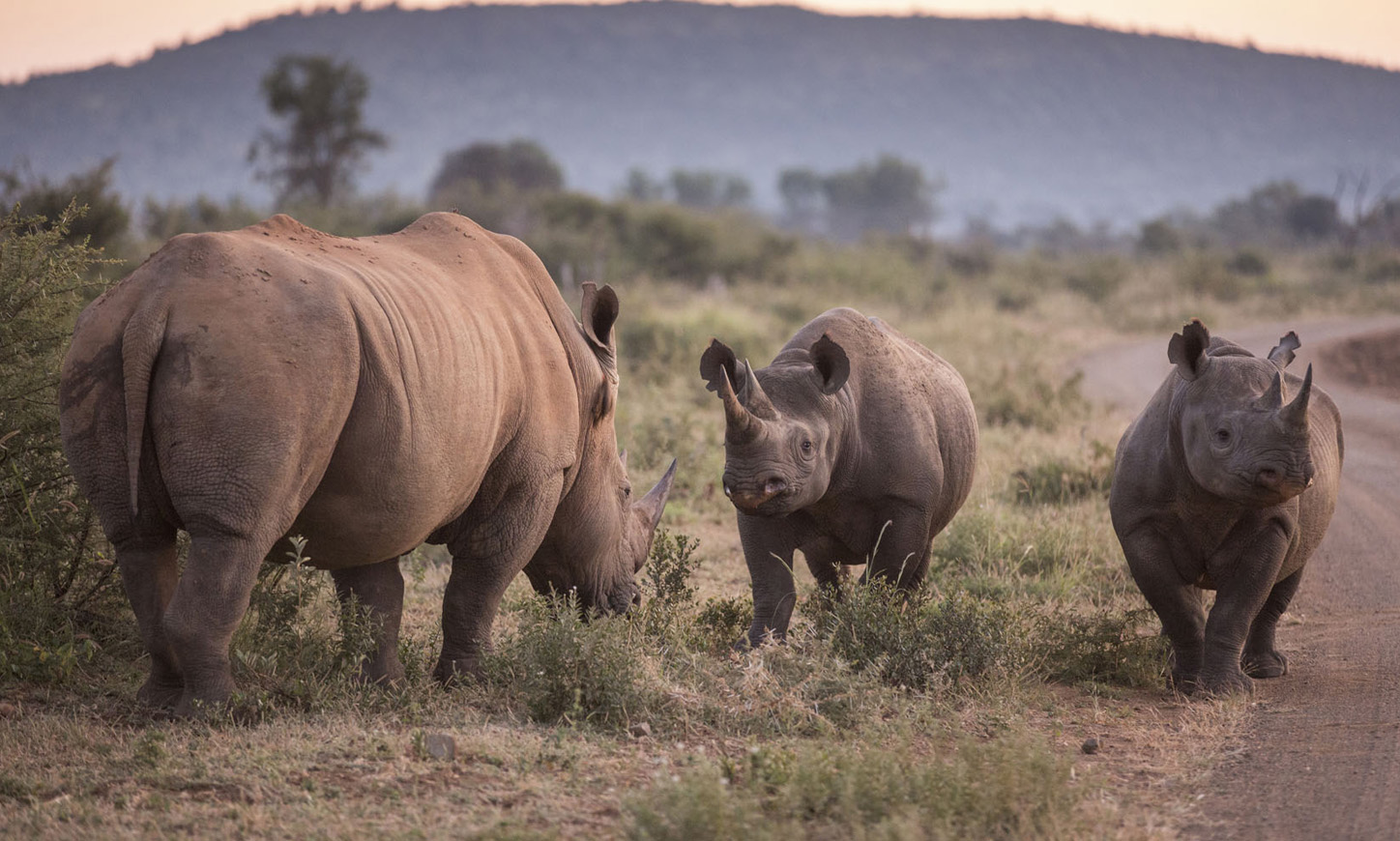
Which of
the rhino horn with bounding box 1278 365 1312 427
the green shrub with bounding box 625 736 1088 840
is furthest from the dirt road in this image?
the rhino horn with bounding box 1278 365 1312 427

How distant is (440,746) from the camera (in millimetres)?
4473

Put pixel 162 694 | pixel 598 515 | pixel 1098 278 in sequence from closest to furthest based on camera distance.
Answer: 1. pixel 162 694
2. pixel 598 515
3. pixel 1098 278

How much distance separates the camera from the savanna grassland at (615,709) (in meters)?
3.99

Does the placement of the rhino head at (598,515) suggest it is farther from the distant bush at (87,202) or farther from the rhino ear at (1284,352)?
the distant bush at (87,202)

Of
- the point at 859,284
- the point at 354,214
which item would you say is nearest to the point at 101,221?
the point at 354,214

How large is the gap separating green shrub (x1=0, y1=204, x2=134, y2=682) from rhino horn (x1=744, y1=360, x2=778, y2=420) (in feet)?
9.11

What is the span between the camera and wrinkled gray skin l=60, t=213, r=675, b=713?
13.6 ft

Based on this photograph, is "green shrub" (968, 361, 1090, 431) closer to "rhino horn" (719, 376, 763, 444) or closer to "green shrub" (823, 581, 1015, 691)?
"green shrub" (823, 581, 1015, 691)

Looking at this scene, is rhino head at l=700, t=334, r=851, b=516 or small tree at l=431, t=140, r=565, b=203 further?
small tree at l=431, t=140, r=565, b=203

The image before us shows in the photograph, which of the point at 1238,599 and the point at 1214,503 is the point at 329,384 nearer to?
the point at 1214,503

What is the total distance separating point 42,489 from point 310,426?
2252mm

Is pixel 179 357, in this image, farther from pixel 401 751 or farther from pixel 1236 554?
pixel 1236 554

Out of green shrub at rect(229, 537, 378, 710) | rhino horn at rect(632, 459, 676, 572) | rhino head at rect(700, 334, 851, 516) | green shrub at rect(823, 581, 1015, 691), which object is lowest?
green shrub at rect(229, 537, 378, 710)

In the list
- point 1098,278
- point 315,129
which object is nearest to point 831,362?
point 1098,278
